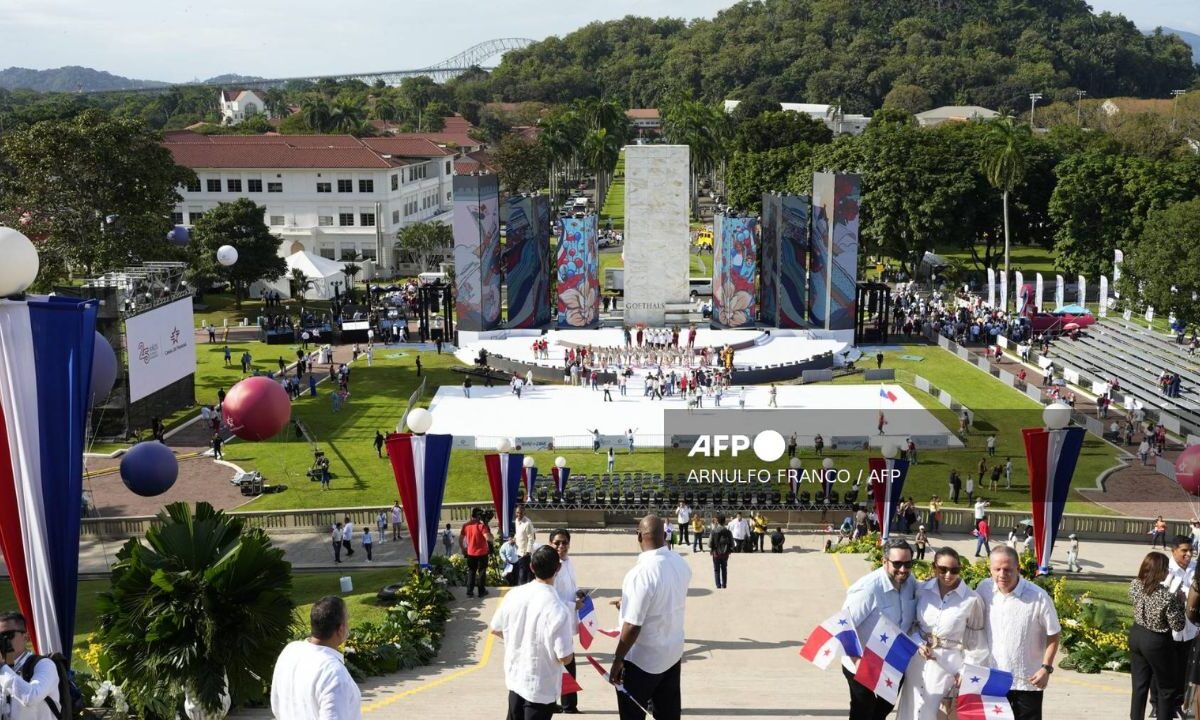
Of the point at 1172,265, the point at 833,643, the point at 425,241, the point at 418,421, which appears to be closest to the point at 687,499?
the point at 418,421

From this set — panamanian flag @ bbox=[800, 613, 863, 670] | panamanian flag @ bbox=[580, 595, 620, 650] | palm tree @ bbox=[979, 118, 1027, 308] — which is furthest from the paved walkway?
palm tree @ bbox=[979, 118, 1027, 308]

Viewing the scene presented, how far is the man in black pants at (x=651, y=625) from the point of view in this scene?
30.5 ft

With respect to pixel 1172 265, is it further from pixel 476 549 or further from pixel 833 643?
pixel 833 643

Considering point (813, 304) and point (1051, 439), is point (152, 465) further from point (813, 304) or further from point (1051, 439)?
point (813, 304)

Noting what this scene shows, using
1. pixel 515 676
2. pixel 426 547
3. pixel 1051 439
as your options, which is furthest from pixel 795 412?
pixel 515 676

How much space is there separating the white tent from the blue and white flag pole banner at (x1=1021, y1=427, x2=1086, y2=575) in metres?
53.8

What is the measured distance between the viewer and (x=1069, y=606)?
18438mm

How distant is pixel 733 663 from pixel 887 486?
11.9 metres

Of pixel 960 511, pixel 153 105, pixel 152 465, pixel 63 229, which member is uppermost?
pixel 153 105

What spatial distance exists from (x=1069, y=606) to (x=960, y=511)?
13331 millimetres

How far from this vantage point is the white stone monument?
58.6 m

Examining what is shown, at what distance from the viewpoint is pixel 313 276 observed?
71.5m

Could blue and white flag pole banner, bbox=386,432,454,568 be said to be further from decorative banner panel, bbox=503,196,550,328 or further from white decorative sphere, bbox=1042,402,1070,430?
decorative banner panel, bbox=503,196,550,328

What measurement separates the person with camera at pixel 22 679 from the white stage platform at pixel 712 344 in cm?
4246
